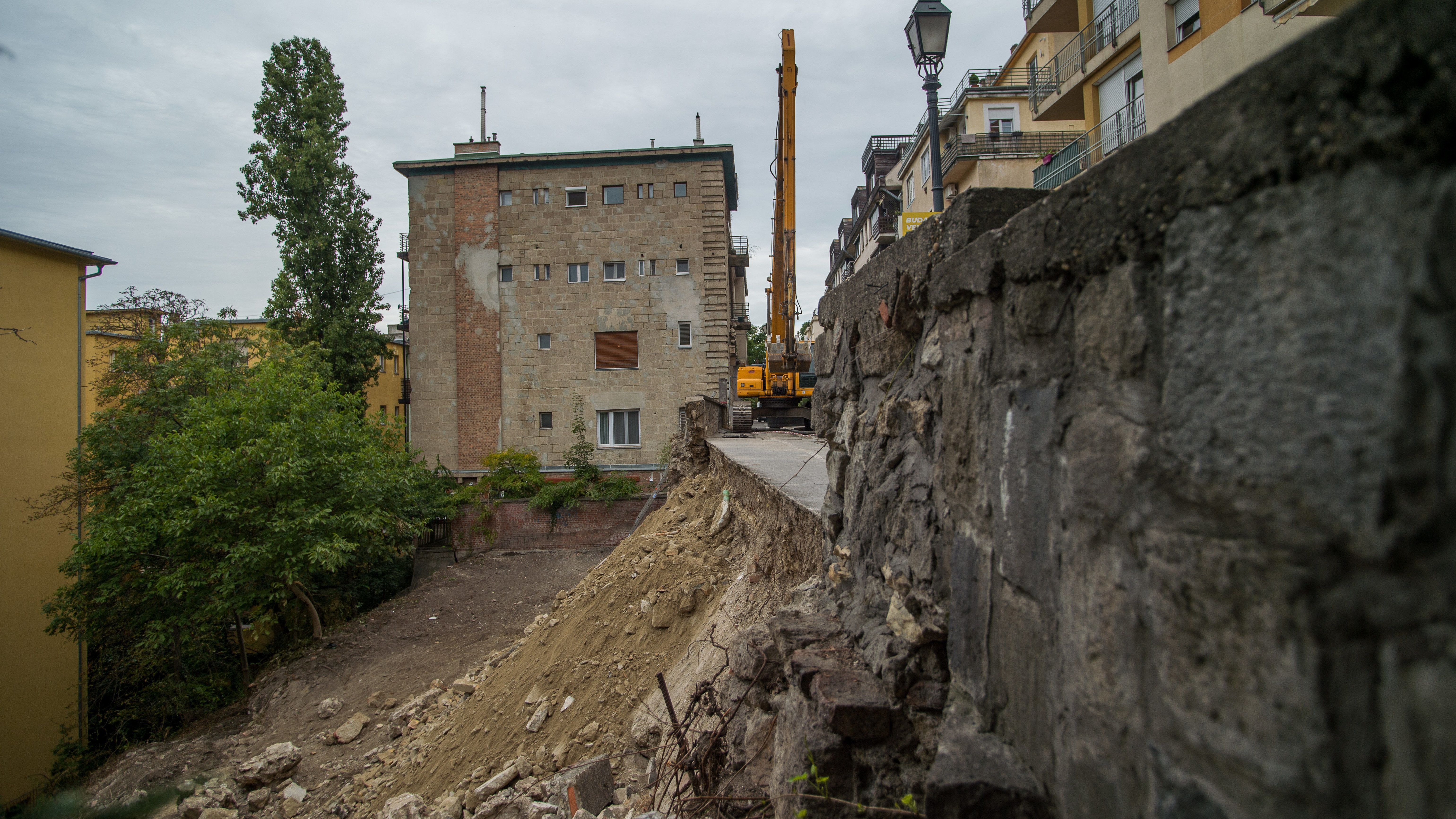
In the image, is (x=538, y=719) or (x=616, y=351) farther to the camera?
(x=616, y=351)

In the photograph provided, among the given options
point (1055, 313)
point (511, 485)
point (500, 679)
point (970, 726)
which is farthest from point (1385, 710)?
point (511, 485)

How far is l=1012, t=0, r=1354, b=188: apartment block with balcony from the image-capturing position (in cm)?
1020

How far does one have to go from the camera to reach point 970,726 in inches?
74.9

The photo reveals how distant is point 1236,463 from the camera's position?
1.05 meters

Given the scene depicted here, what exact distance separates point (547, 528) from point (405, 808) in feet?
44.6

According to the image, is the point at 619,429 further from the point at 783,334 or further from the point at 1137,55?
the point at 1137,55

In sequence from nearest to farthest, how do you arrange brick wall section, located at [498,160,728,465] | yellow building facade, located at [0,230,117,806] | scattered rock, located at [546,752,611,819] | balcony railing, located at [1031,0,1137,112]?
scattered rock, located at [546,752,611,819] < yellow building facade, located at [0,230,117,806] < balcony railing, located at [1031,0,1137,112] < brick wall section, located at [498,160,728,465]

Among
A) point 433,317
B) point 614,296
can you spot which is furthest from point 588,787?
point 433,317

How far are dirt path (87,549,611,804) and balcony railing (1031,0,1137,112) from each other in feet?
49.4

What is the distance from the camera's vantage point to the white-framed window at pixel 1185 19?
1154 centimetres

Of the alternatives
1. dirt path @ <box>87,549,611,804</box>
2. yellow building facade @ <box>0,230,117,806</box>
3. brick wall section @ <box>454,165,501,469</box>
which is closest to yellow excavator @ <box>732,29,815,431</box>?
dirt path @ <box>87,549,611,804</box>

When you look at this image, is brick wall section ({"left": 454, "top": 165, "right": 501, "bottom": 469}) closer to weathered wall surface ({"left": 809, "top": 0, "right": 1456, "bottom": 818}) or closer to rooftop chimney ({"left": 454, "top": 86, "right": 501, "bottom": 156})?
rooftop chimney ({"left": 454, "top": 86, "right": 501, "bottom": 156})

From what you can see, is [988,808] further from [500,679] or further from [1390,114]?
[500,679]

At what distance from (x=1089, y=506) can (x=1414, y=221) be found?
707 millimetres
